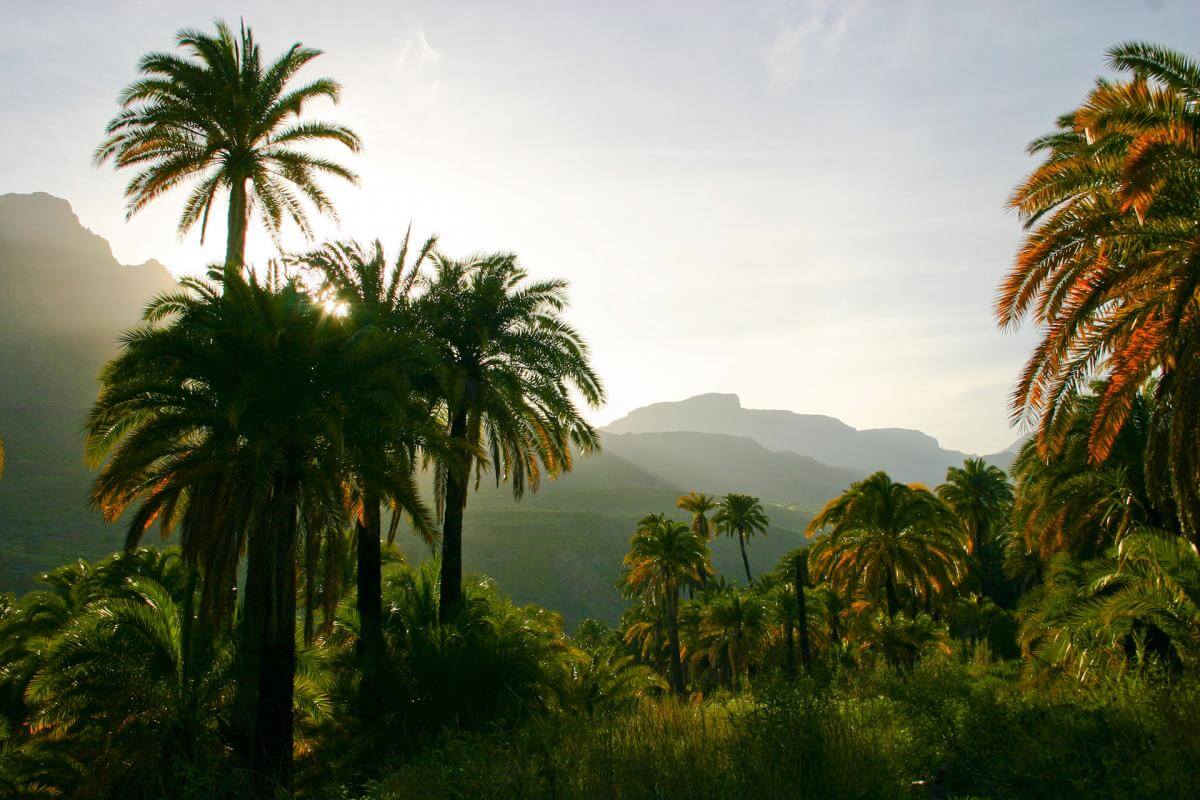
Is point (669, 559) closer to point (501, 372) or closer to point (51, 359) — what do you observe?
point (501, 372)

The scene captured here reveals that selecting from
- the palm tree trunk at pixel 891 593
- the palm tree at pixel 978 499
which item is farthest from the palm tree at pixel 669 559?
the palm tree at pixel 978 499

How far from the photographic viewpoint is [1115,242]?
11.8 m

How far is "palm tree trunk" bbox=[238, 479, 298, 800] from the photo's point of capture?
13.4 m

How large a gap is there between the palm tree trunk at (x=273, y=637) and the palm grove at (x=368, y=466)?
2.2 inches

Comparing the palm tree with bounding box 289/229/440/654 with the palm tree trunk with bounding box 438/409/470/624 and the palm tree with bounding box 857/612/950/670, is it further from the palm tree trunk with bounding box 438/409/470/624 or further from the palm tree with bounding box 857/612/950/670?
the palm tree with bounding box 857/612/950/670

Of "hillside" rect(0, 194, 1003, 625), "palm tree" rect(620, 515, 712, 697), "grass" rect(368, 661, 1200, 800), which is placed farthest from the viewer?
"hillside" rect(0, 194, 1003, 625)

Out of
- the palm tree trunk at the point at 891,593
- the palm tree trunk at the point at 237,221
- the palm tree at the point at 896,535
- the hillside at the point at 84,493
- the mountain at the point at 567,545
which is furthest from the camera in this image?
the mountain at the point at 567,545

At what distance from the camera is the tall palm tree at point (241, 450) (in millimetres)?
13219

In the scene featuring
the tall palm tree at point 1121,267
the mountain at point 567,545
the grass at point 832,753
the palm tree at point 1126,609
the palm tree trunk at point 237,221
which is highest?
the palm tree trunk at point 237,221

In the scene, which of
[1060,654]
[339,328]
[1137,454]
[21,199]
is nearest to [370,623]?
[339,328]

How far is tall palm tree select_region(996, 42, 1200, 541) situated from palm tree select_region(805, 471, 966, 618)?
55.0 feet

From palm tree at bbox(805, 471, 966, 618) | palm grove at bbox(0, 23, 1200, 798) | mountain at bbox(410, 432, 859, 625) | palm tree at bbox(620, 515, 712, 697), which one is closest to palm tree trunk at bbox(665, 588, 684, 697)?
palm tree at bbox(620, 515, 712, 697)

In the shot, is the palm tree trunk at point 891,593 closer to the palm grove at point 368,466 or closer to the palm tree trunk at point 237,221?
the palm grove at point 368,466

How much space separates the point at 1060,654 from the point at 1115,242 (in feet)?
26.8
